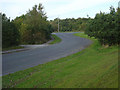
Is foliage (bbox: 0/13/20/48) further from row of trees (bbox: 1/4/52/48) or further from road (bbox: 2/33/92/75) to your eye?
road (bbox: 2/33/92/75)

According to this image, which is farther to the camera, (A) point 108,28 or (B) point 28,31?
(B) point 28,31

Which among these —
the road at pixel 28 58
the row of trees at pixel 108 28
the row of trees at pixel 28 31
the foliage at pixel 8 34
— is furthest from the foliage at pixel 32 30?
the row of trees at pixel 108 28

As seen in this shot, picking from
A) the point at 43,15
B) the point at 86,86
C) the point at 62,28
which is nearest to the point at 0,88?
the point at 86,86

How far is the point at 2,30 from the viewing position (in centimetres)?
1927

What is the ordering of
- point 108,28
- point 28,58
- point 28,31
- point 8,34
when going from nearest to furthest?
point 28,58 < point 108,28 < point 8,34 < point 28,31

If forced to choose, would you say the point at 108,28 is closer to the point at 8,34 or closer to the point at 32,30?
the point at 8,34

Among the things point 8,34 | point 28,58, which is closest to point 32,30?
point 8,34

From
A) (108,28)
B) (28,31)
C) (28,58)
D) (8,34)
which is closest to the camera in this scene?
(28,58)

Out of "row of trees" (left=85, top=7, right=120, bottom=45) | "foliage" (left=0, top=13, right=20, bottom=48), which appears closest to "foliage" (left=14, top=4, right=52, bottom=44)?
"foliage" (left=0, top=13, right=20, bottom=48)

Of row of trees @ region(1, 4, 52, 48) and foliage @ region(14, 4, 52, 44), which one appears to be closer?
row of trees @ region(1, 4, 52, 48)

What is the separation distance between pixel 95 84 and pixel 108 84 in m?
0.41

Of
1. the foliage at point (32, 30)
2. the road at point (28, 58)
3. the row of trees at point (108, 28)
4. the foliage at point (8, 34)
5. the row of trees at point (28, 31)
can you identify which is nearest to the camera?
the road at point (28, 58)

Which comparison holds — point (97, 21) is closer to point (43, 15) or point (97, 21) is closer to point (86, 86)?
point (86, 86)

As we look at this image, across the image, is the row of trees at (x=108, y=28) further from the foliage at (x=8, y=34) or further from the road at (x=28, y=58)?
the foliage at (x=8, y=34)
